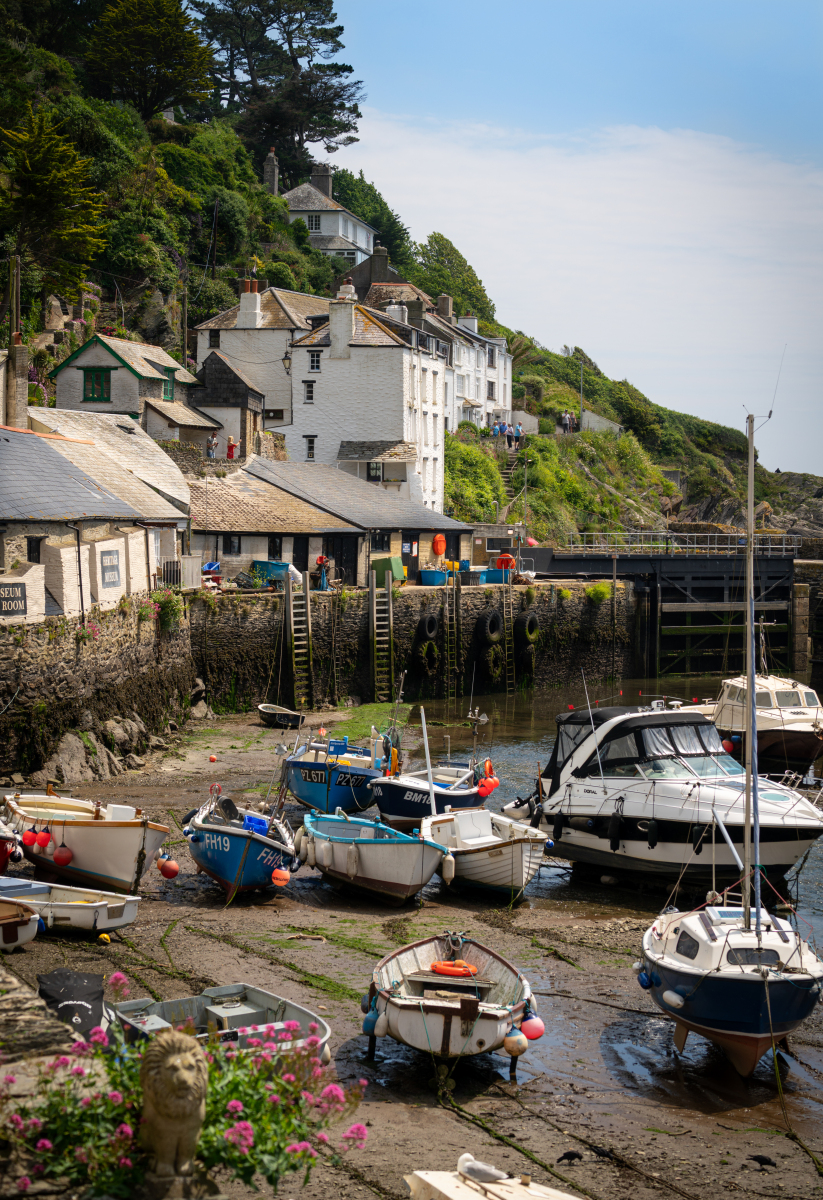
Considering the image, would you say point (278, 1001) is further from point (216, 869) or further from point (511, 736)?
point (511, 736)

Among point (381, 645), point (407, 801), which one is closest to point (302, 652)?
point (381, 645)

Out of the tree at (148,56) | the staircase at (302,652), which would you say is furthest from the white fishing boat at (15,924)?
the tree at (148,56)

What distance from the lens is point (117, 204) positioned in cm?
5516

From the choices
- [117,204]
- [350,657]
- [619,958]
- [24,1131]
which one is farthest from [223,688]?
[117,204]

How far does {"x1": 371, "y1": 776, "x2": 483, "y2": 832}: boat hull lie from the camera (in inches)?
786

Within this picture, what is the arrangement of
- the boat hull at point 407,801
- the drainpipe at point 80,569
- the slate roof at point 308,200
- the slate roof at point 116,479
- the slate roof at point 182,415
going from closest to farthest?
the boat hull at point 407,801 < the drainpipe at point 80,569 < the slate roof at point 116,479 < the slate roof at point 182,415 < the slate roof at point 308,200

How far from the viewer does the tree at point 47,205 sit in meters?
41.6

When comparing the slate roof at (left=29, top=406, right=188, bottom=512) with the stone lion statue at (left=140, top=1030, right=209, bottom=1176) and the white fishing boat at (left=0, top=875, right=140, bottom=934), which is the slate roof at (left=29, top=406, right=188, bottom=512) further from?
the stone lion statue at (left=140, top=1030, right=209, bottom=1176)

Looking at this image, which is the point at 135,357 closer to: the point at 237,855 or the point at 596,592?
the point at 596,592

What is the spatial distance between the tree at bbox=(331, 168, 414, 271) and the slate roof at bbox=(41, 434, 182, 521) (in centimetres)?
6317

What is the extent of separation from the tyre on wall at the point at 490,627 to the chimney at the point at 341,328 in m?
18.4

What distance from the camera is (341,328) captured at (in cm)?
5219

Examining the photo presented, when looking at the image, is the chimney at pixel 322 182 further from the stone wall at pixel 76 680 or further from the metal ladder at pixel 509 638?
the stone wall at pixel 76 680

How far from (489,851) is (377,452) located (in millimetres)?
36193
